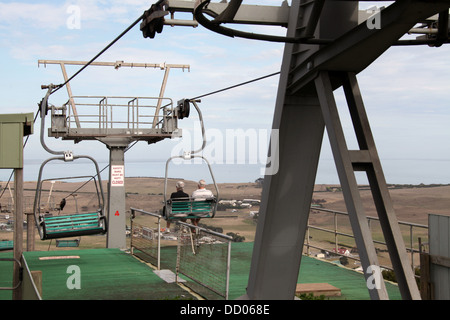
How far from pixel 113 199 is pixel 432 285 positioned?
11.0m

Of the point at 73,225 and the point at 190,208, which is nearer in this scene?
the point at 73,225

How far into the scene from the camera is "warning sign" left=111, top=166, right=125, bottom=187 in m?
16.9

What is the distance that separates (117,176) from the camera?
17016mm

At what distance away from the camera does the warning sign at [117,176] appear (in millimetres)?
16922

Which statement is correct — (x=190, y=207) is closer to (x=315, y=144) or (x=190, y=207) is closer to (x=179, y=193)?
(x=179, y=193)

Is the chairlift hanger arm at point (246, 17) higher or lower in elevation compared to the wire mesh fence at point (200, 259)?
higher

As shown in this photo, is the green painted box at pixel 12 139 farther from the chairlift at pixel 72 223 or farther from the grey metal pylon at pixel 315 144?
the grey metal pylon at pixel 315 144

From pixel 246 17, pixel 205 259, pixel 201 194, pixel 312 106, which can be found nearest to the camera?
pixel 246 17
